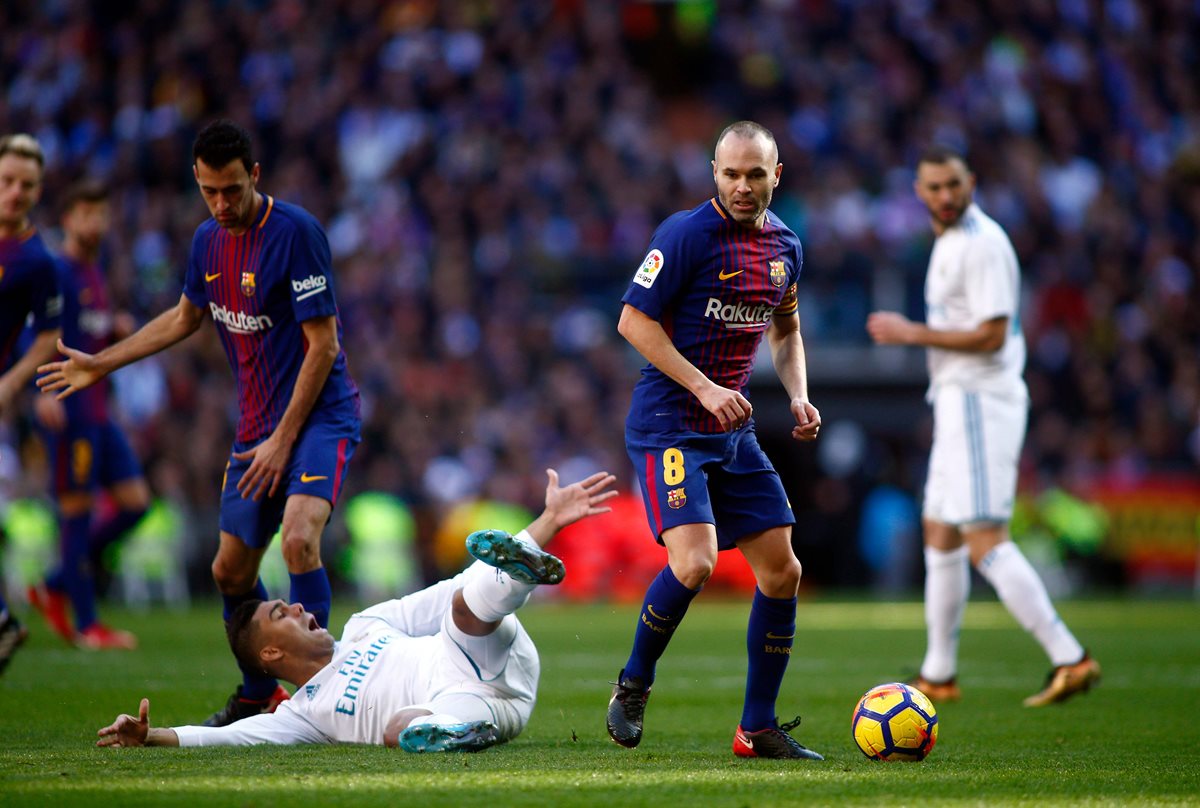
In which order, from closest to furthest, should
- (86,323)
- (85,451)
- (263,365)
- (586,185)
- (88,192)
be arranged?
(263,365) < (88,192) < (86,323) < (85,451) < (586,185)

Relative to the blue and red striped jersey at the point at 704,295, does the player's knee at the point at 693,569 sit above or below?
below

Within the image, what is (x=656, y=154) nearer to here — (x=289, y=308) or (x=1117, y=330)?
(x=1117, y=330)

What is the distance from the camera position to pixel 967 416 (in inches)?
324

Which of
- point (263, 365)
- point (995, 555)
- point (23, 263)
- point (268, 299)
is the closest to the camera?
point (268, 299)

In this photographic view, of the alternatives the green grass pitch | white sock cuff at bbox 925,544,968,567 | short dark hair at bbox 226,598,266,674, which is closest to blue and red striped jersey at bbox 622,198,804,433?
the green grass pitch

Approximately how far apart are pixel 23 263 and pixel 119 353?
157 centimetres

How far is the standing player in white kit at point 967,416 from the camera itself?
8023 mm

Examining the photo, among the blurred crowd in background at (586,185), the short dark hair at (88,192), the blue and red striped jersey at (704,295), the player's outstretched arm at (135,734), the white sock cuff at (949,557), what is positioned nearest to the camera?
the player's outstretched arm at (135,734)

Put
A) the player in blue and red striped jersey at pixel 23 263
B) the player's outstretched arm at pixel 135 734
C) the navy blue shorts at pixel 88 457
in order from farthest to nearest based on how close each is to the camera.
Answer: the navy blue shorts at pixel 88 457
the player in blue and red striped jersey at pixel 23 263
the player's outstretched arm at pixel 135 734

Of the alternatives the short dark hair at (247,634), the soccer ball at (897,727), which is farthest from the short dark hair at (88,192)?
the soccer ball at (897,727)

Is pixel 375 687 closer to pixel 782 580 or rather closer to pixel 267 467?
pixel 267 467

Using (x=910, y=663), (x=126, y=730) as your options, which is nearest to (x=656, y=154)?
(x=910, y=663)

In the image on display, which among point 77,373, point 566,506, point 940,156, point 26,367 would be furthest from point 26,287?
point 940,156

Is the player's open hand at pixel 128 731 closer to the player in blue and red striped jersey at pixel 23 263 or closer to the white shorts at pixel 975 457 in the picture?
the player in blue and red striped jersey at pixel 23 263
